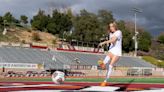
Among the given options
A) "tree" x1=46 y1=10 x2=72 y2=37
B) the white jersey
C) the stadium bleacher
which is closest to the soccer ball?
the white jersey

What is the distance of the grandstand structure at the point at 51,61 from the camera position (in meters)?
45.7

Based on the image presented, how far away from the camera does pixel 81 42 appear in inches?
3221

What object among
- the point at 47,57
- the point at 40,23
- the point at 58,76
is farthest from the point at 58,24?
the point at 58,76

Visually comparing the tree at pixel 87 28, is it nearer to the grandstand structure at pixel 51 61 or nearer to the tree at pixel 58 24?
the tree at pixel 58 24

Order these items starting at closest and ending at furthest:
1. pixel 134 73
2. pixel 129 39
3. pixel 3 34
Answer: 1. pixel 134 73
2. pixel 3 34
3. pixel 129 39

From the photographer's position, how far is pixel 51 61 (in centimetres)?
5125

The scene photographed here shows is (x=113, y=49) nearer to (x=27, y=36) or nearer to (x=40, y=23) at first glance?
(x=27, y=36)

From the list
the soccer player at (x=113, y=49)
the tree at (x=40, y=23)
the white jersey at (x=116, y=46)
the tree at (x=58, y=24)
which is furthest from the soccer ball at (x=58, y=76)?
the tree at (x=40, y=23)

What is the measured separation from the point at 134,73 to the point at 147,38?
184ft

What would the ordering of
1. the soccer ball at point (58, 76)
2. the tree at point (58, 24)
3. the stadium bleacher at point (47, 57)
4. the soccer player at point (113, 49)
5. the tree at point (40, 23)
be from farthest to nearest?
1. the tree at point (40, 23)
2. the tree at point (58, 24)
3. the stadium bleacher at point (47, 57)
4. the soccer player at point (113, 49)
5. the soccer ball at point (58, 76)

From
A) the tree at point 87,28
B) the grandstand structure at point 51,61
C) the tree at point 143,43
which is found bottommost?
the grandstand structure at point 51,61

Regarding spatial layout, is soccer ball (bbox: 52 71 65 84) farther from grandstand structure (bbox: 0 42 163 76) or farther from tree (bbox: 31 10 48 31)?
tree (bbox: 31 10 48 31)

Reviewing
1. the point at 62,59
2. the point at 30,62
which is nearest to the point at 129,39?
the point at 62,59

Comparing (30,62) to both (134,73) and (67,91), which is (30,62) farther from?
(67,91)
